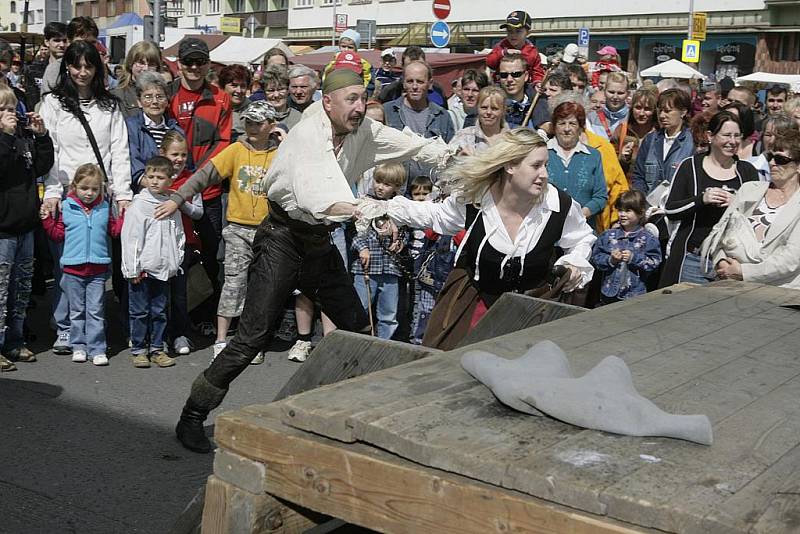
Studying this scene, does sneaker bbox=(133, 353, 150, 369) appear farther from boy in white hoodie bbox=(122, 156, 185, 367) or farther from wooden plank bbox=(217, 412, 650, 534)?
wooden plank bbox=(217, 412, 650, 534)

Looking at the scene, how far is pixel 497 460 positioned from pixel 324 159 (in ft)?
9.55

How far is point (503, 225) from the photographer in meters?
5.03

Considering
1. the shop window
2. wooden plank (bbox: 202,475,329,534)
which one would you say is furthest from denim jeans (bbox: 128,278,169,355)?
the shop window

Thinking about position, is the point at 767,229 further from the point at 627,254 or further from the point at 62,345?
the point at 62,345

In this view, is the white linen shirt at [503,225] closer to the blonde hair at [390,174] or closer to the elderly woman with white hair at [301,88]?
the blonde hair at [390,174]

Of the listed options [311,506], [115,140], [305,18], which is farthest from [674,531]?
[305,18]

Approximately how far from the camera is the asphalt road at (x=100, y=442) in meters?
4.61

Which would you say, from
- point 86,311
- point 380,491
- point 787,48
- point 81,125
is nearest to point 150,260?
point 86,311

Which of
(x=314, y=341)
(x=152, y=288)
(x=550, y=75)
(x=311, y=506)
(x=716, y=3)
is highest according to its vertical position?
(x=716, y=3)

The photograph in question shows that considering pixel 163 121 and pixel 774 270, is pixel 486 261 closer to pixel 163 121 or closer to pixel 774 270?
pixel 774 270

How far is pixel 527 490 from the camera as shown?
2055 millimetres

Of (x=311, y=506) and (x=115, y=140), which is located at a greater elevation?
(x=115, y=140)

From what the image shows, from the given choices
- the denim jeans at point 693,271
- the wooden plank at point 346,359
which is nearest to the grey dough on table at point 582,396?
the wooden plank at point 346,359

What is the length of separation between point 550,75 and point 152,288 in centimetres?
428
